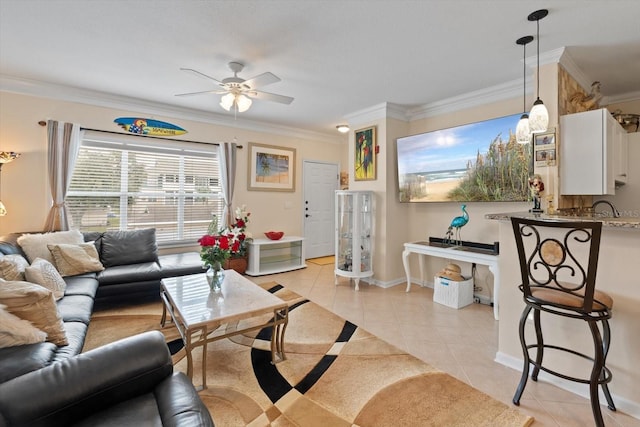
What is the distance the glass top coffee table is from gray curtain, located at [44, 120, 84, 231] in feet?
6.63

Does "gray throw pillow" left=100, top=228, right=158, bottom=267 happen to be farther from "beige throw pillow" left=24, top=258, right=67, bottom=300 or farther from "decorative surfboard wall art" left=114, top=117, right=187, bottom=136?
"decorative surfboard wall art" left=114, top=117, right=187, bottom=136

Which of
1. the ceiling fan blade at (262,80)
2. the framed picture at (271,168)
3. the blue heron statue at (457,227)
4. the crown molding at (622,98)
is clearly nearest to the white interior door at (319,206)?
the framed picture at (271,168)

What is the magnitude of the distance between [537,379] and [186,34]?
374 cm

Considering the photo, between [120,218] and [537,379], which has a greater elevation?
[120,218]

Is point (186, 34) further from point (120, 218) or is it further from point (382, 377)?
point (382, 377)

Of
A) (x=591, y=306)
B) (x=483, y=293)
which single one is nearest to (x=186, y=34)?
(x=591, y=306)

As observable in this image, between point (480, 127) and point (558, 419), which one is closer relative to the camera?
point (558, 419)

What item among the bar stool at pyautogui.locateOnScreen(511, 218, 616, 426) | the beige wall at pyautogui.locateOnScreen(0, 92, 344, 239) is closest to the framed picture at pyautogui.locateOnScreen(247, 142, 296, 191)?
the beige wall at pyautogui.locateOnScreen(0, 92, 344, 239)

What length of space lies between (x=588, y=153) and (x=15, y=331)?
13.5 feet

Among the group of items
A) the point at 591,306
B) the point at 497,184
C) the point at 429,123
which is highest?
the point at 429,123

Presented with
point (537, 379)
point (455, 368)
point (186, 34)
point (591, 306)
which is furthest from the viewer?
point (186, 34)

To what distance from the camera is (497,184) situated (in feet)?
11.0

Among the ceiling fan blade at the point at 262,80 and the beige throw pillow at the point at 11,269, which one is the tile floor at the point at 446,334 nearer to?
the ceiling fan blade at the point at 262,80

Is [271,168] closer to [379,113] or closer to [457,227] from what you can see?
[379,113]
